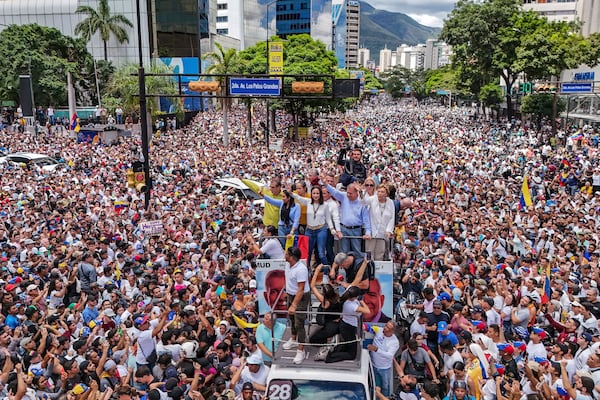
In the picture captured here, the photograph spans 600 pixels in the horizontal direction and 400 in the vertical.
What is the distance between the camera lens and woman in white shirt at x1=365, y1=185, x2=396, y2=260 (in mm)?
7531

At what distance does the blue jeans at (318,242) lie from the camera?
7738 millimetres

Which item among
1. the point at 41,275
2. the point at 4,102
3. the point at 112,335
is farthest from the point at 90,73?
the point at 112,335

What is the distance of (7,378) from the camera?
22.9 feet

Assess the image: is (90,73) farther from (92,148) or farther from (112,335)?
(112,335)

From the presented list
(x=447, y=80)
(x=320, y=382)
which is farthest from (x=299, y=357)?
(x=447, y=80)

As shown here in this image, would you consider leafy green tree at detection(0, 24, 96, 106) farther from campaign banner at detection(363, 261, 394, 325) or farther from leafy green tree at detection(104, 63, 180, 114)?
campaign banner at detection(363, 261, 394, 325)

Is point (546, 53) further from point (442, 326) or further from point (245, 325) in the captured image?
point (245, 325)

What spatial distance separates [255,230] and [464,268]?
5.43m

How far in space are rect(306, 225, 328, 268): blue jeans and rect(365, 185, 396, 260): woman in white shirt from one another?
0.62m

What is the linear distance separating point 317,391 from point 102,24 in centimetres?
6596

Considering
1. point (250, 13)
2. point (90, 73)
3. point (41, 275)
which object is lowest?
point (41, 275)

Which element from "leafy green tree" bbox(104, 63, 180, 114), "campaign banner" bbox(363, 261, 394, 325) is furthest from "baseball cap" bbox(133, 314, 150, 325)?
"leafy green tree" bbox(104, 63, 180, 114)

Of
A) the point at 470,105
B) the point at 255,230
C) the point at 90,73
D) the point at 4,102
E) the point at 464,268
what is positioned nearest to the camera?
the point at 464,268

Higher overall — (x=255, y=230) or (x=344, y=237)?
(x=344, y=237)
